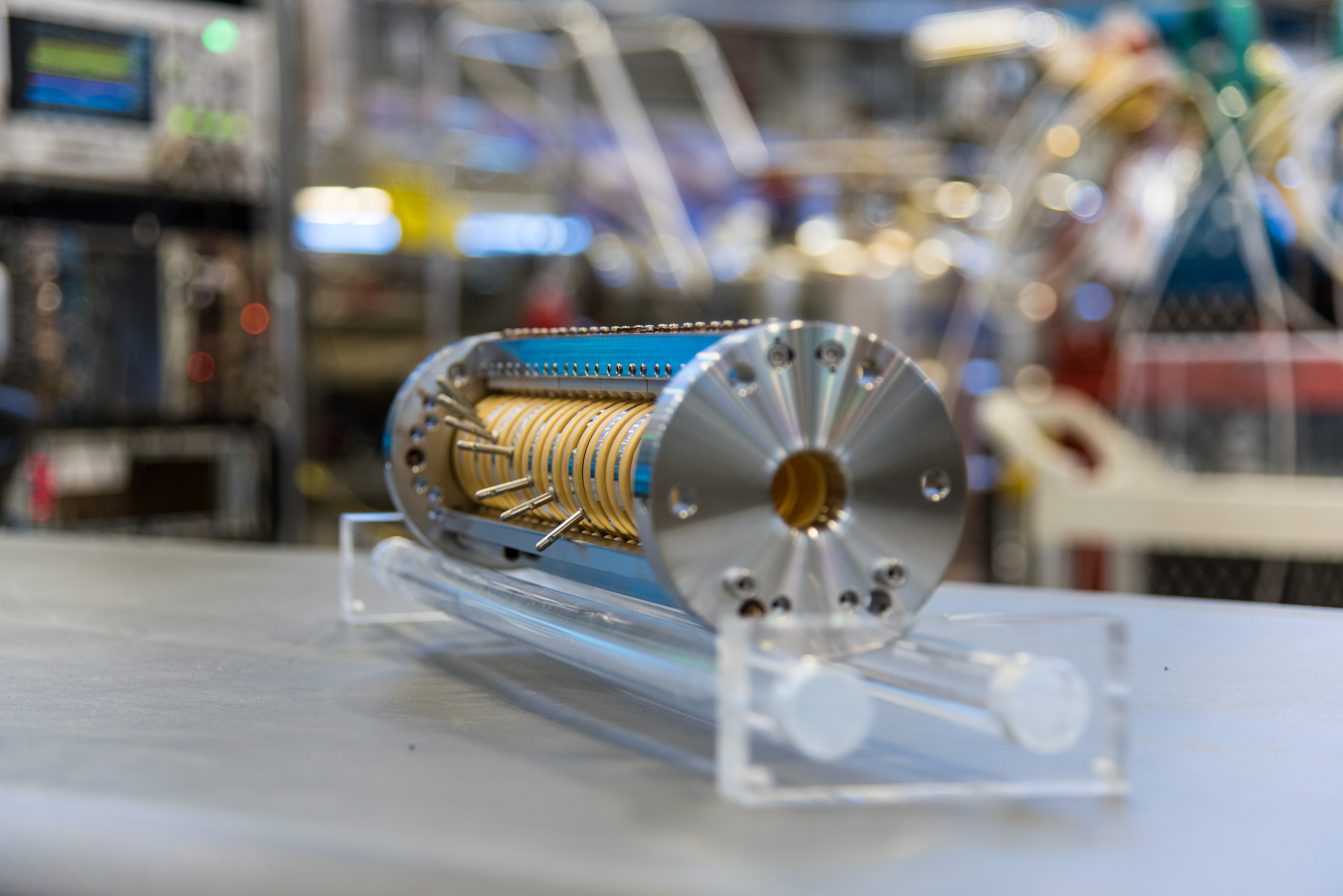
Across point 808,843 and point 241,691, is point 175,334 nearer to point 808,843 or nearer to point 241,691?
point 241,691

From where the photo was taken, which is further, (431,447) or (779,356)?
(431,447)

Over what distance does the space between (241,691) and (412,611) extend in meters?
0.33

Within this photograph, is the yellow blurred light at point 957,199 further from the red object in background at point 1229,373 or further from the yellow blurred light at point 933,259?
the red object in background at point 1229,373

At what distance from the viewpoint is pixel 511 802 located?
0.53 m

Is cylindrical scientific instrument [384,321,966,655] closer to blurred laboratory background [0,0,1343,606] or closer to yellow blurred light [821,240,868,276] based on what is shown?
blurred laboratory background [0,0,1343,606]

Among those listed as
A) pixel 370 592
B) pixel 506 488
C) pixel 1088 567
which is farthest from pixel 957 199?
pixel 506 488

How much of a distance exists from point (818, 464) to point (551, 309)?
14.7ft

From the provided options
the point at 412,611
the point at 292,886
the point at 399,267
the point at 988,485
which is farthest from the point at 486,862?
the point at 399,267

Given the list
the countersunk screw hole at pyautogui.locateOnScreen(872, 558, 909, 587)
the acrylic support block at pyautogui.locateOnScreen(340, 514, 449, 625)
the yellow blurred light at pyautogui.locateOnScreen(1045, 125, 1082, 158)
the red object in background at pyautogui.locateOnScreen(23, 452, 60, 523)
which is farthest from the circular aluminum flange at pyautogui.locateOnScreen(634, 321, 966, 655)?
the yellow blurred light at pyautogui.locateOnScreen(1045, 125, 1082, 158)

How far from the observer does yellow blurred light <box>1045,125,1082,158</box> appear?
377cm

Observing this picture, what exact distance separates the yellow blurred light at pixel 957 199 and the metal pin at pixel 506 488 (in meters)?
3.97

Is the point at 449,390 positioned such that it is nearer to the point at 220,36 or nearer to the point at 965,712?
the point at 965,712

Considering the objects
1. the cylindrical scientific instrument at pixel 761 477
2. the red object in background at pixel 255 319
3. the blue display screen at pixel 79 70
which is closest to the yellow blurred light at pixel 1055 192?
the red object in background at pixel 255 319

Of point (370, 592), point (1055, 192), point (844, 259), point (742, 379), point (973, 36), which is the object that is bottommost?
point (370, 592)
